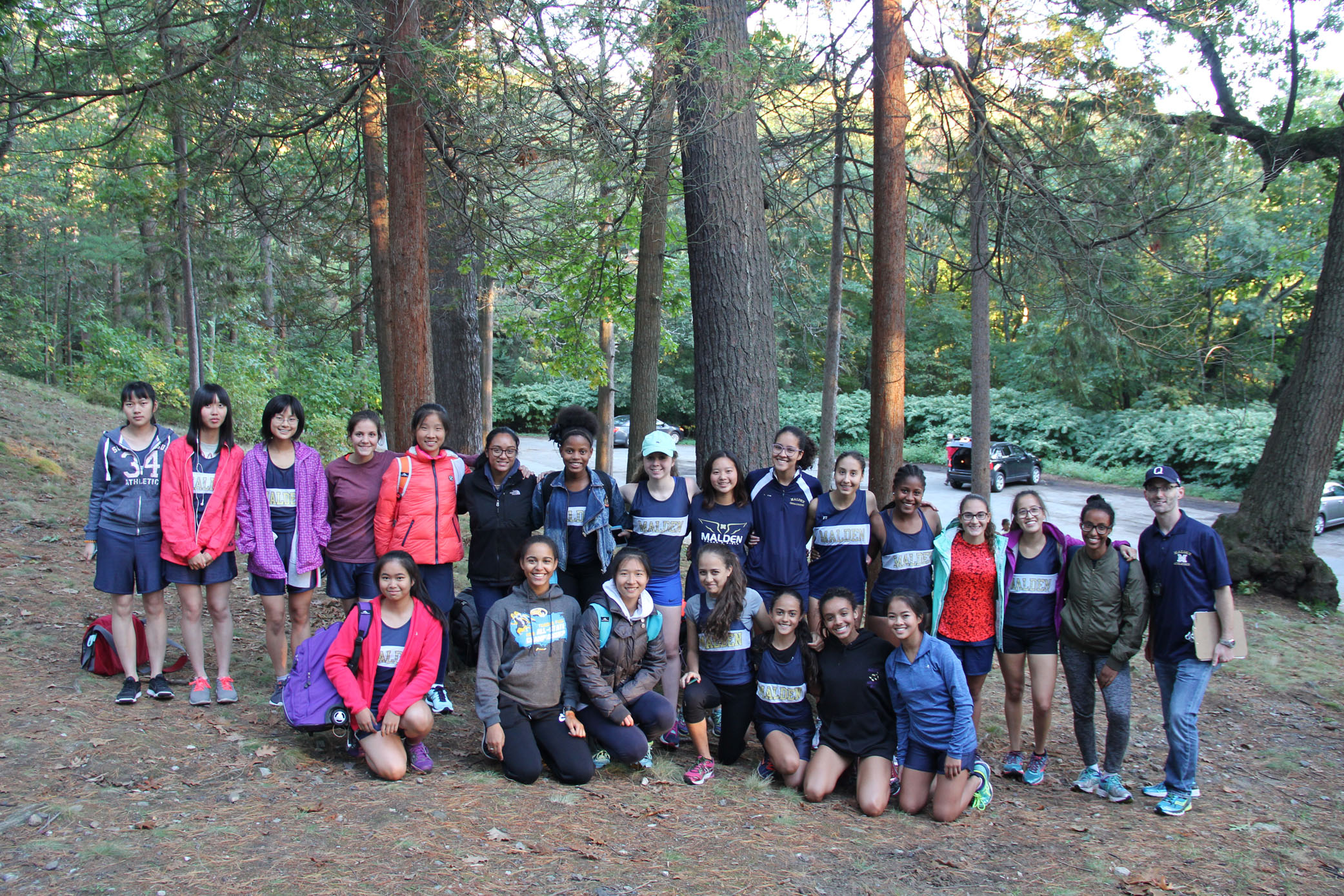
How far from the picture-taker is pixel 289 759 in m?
4.31

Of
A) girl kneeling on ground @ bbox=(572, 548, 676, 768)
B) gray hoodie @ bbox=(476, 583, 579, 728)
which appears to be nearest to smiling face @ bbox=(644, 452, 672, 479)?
girl kneeling on ground @ bbox=(572, 548, 676, 768)

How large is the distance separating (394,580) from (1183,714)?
426cm

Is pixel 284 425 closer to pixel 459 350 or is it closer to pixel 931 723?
pixel 931 723

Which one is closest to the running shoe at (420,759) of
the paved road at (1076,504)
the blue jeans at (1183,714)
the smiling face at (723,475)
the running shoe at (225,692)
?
the running shoe at (225,692)

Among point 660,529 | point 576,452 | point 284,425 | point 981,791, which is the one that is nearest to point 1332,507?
point 981,791

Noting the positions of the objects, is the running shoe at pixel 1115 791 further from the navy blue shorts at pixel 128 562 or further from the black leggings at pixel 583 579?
the navy blue shorts at pixel 128 562

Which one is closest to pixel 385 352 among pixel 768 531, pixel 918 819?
pixel 768 531

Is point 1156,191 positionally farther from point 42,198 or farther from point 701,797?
point 42,198

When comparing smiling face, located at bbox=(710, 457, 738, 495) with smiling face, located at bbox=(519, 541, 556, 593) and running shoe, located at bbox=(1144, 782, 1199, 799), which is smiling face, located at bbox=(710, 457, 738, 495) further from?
running shoe, located at bbox=(1144, 782, 1199, 799)

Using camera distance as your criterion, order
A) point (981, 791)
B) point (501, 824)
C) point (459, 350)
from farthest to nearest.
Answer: point (459, 350)
point (981, 791)
point (501, 824)

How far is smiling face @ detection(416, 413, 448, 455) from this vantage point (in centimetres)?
502

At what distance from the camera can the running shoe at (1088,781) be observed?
4781 mm

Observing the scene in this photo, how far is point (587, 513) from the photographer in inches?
196

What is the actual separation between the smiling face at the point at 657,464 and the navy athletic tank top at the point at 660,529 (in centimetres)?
14
